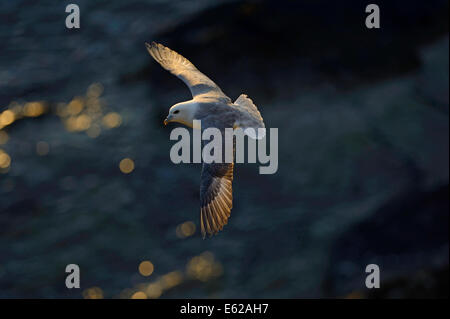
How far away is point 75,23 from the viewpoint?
55.8ft

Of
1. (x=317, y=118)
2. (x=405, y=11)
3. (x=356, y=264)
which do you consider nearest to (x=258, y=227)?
(x=356, y=264)

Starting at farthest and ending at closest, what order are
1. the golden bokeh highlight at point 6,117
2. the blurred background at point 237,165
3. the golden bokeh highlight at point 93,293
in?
the golden bokeh highlight at point 6,117 → the blurred background at point 237,165 → the golden bokeh highlight at point 93,293

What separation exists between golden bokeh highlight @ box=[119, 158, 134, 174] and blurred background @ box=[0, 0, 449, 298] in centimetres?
4

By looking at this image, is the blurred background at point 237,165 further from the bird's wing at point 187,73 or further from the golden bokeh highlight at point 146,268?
the bird's wing at point 187,73

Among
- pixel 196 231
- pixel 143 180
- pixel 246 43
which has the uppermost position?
pixel 246 43

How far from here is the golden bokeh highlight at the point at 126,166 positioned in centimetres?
1523

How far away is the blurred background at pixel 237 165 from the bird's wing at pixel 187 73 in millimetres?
3829

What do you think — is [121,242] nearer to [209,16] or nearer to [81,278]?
[81,278]

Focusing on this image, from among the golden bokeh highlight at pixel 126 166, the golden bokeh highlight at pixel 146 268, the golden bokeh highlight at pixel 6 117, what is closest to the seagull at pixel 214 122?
the golden bokeh highlight at pixel 146 268

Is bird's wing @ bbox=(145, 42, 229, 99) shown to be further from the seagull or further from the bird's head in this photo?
the bird's head

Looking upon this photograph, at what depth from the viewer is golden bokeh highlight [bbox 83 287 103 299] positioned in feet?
43.8

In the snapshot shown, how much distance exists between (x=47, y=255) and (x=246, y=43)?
7.18 metres

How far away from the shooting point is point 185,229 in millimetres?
14445

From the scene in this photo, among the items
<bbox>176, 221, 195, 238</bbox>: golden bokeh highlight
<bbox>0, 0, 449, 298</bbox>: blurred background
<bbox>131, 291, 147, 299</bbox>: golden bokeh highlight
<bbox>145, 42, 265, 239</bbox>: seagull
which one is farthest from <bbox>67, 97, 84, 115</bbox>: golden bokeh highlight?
<bbox>145, 42, 265, 239</bbox>: seagull
